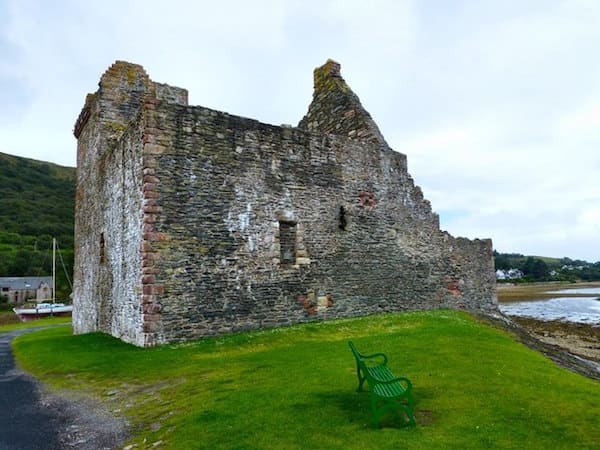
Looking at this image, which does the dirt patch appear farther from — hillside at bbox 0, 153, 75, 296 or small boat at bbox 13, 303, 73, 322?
hillside at bbox 0, 153, 75, 296

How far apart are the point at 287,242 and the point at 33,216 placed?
119 metres

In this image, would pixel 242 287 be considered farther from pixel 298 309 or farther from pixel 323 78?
pixel 323 78

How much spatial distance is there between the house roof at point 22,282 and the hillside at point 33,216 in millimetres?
5923

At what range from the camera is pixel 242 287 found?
13.8m

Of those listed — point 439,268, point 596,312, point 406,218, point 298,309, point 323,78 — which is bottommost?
point 596,312

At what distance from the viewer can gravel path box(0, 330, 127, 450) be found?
20.6 feet

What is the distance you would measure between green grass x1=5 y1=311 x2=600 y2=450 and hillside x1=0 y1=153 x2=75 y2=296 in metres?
68.5

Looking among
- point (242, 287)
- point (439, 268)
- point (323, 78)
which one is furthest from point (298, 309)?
point (323, 78)

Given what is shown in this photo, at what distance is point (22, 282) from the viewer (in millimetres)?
84188

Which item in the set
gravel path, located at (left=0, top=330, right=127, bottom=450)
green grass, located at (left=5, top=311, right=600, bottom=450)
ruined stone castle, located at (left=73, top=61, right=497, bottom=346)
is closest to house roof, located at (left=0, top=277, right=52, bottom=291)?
ruined stone castle, located at (left=73, top=61, right=497, bottom=346)

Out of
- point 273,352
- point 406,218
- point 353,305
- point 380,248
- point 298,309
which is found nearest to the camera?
point 273,352

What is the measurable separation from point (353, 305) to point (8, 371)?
33.7ft

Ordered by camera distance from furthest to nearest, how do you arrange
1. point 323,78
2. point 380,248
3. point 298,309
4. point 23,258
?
point 23,258
point 323,78
point 380,248
point 298,309

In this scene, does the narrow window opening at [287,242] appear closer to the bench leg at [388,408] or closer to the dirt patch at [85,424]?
the dirt patch at [85,424]
